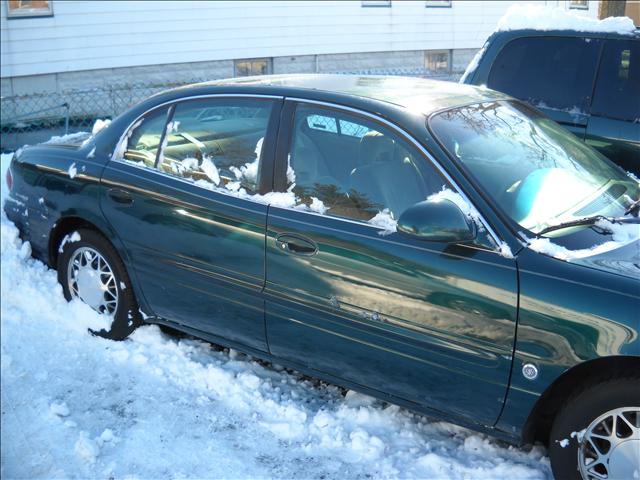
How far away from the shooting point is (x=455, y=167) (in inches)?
122

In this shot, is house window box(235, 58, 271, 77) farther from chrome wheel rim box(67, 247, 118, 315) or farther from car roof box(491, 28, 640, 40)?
chrome wheel rim box(67, 247, 118, 315)

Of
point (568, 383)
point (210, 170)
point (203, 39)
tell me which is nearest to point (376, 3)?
point (203, 39)

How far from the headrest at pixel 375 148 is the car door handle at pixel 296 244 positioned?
0.47m

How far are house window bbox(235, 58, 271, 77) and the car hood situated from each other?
41.9 ft

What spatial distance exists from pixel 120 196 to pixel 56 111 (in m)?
8.89

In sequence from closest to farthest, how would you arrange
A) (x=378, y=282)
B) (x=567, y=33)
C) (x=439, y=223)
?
(x=439, y=223) → (x=378, y=282) → (x=567, y=33)

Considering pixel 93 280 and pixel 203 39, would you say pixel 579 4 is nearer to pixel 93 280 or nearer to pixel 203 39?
pixel 203 39

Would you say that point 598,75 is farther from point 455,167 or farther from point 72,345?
point 72,345

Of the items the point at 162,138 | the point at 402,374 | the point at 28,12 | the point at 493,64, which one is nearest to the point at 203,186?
the point at 162,138

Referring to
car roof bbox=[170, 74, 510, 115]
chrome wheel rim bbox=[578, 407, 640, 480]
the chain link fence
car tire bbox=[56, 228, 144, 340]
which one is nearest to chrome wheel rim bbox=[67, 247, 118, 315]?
car tire bbox=[56, 228, 144, 340]

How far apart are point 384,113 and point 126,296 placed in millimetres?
1988

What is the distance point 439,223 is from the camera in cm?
290

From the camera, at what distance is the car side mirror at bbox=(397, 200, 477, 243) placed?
2.89 meters

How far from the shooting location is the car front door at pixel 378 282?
2.91 m
